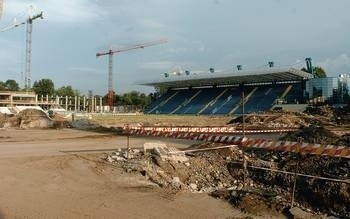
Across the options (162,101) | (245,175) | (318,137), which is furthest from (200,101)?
(245,175)

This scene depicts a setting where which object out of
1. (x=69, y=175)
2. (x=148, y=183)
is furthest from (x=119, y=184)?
(x=69, y=175)

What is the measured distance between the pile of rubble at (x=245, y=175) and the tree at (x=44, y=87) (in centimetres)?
13535

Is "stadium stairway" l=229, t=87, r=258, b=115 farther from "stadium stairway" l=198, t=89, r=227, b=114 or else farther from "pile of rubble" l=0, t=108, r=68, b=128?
"pile of rubble" l=0, t=108, r=68, b=128

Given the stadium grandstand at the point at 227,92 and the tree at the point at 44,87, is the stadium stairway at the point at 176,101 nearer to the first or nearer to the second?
the stadium grandstand at the point at 227,92

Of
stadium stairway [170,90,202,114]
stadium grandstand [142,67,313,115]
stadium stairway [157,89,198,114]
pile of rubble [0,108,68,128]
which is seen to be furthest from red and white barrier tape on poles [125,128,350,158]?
stadium stairway [157,89,198,114]

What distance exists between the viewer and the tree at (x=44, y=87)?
146 m

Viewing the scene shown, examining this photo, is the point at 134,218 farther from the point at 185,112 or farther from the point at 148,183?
the point at 185,112

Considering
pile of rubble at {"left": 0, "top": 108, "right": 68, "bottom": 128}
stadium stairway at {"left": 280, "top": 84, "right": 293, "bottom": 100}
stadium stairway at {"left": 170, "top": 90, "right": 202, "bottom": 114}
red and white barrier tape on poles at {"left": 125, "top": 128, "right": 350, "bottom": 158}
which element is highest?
stadium stairway at {"left": 280, "top": 84, "right": 293, "bottom": 100}

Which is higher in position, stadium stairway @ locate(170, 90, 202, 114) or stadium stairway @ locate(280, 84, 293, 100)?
stadium stairway @ locate(280, 84, 293, 100)

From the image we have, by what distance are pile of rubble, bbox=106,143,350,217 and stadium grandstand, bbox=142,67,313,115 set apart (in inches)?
2726

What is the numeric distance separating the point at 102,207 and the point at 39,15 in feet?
411

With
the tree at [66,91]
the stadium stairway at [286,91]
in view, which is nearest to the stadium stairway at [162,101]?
the stadium stairway at [286,91]

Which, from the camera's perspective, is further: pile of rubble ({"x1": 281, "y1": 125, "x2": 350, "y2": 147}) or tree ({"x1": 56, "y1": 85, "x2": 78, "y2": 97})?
tree ({"x1": 56, "y1": 85, "x2": 78, "y2": 97})

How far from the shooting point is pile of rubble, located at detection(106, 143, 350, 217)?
10.6 metres
